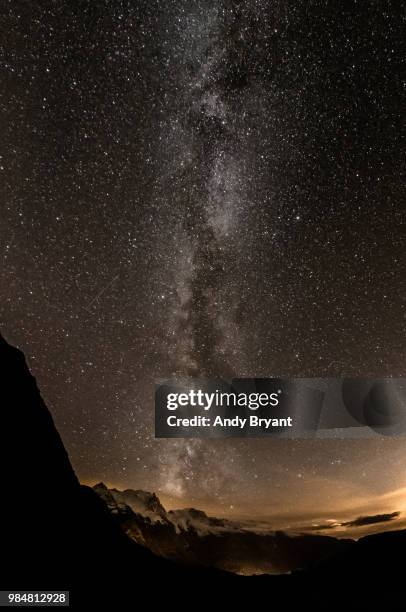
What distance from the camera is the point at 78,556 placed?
2730 centimetres

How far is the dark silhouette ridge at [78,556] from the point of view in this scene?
21250mm

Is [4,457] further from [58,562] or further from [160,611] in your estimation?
[160,611]

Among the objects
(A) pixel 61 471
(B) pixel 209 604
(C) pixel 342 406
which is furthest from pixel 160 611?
(C) pixel 342 406

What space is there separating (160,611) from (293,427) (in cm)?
2046

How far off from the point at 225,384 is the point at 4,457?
32.8ft

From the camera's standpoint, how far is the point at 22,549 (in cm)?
2045

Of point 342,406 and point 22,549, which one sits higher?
point 342,406

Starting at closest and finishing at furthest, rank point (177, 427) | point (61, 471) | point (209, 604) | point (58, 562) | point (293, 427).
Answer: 1. point (177, 427)
2. point (293, 427)
3. point (58, 562)
4. point (61, 471)
5. point (209, 604)

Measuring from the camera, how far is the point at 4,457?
70.0 feet

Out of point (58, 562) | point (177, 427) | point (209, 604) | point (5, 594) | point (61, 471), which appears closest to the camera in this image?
point (5, 594)

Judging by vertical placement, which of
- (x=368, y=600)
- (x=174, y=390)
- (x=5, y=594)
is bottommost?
(x=368, y=600)

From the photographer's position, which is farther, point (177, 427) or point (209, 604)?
point (209, 604)

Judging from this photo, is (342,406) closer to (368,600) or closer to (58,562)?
(58,562)

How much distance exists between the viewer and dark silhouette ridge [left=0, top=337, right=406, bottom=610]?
21.2 metres
